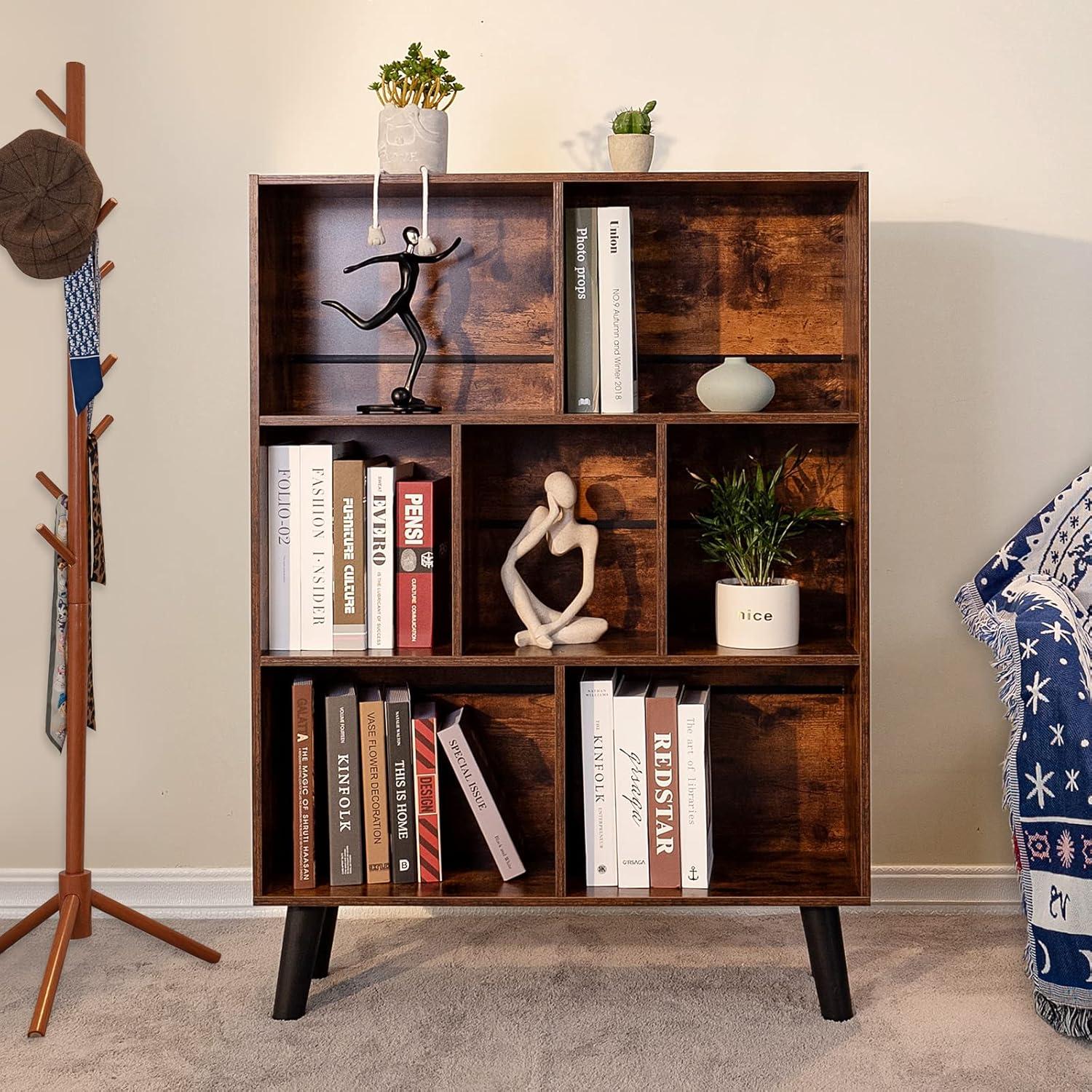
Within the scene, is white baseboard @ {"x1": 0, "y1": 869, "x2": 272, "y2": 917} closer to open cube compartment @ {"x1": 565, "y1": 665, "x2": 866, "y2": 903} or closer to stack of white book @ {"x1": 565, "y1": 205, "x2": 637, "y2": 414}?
open cube compartment @ {"x1": 565, "y1": 665, "x2": 866, "y2": 903}

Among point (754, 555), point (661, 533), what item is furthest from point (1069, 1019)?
point (661, 533)

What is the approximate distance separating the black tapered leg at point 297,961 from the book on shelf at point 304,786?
49 mm

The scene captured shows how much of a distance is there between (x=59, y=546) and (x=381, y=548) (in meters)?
0.57

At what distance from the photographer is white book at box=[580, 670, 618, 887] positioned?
1.92 metres

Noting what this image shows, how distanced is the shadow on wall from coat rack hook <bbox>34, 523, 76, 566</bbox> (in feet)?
5.02

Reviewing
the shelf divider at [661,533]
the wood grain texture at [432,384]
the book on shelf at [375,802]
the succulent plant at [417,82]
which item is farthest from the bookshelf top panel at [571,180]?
the book on shelf at [375,802]

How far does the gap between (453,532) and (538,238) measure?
0.60 meters

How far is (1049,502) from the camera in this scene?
85.0 inches

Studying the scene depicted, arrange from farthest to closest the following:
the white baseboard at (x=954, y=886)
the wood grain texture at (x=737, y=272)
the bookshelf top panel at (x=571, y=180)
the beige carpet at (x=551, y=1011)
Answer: the white baseboard at (x=954, y=886), the wood grain texture at (x=737, y=272), the bookshelf top panel at (x=571, y=180), the beige carpet at (x=551, y=1011)

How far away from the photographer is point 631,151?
Answer: 1.92m

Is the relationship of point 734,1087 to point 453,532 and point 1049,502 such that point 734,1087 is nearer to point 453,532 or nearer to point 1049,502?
point 453,532

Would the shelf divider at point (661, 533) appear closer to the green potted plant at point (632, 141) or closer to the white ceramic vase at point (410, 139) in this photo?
the green potted plant at point (632, 141)

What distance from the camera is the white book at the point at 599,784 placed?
1.92 metres

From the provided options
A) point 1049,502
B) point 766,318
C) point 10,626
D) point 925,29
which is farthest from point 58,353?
point 1049,502
